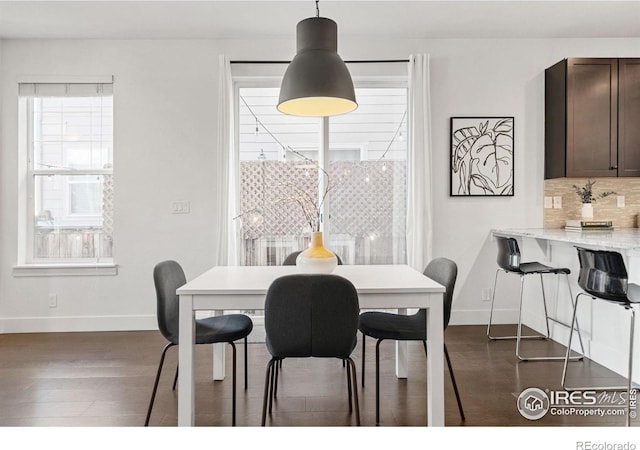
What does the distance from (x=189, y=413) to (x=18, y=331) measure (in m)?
2.99

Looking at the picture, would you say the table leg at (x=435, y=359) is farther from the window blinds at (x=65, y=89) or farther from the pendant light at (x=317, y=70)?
the window blinds at (x=65, y=89)

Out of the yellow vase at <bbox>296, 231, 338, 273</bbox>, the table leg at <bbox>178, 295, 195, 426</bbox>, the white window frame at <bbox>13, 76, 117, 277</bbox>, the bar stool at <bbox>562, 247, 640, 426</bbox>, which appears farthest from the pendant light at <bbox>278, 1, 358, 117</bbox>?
the white window frame at <bbox>13, 76, 117, 277</bbox>

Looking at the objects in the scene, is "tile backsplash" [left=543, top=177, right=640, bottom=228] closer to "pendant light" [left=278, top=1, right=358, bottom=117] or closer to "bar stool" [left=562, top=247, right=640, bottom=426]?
"bar stool" [left=562, top=247, right=640, bottom=426]

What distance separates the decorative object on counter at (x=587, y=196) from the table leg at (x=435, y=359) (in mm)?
2780

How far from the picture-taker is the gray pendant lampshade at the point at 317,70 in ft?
7.75

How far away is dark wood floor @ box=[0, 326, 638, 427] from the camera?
2.41 metres

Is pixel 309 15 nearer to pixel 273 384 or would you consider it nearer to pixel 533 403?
pixel 273 384

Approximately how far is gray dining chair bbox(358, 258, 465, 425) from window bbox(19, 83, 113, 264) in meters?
2.93

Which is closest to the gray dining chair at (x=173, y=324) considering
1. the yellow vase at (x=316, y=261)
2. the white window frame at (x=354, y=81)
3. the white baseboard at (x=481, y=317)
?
the yellow vase at (x=316, y=261)

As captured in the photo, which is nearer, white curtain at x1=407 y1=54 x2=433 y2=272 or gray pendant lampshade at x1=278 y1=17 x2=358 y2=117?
gray pendant lampshade at x1=278 y1=17 x2=358 y2=117

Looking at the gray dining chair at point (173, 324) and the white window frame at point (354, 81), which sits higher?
the white window frame at point (354, 81)

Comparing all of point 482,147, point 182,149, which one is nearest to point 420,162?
point 482,147

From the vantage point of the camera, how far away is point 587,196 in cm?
423

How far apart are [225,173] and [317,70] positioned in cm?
200
